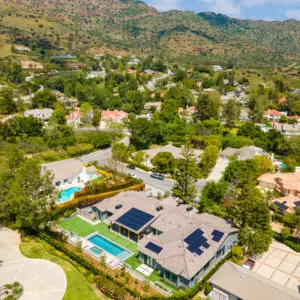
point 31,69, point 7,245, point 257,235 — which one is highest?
point 31,69

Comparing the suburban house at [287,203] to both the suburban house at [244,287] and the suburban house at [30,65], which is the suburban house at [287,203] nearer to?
the suburban house at [244,287]

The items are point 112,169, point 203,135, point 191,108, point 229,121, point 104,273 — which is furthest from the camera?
point 191,108

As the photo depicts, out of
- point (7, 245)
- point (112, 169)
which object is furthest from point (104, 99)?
point (7, 245)

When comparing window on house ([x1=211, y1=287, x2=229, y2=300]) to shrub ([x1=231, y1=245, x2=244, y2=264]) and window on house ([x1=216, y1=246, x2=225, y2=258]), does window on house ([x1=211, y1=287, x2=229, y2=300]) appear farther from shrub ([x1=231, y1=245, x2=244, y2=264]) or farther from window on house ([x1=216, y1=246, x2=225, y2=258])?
shrub ([x1=231, y1=245, x2=244, y2=264])

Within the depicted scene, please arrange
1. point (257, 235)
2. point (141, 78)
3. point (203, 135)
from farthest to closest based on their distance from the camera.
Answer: point (141, 78), point (203, 135), point (257, 235)

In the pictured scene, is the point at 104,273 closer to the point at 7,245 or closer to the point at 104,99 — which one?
the point at 7,245

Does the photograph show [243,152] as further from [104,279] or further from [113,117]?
[113,117]

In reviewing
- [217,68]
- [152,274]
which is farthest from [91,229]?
[217,68]

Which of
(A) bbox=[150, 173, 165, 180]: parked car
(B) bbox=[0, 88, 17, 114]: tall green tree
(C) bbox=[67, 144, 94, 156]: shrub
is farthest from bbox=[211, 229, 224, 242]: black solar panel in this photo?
(B) bbox=[0, 88, 17, 114]: tall green tree
